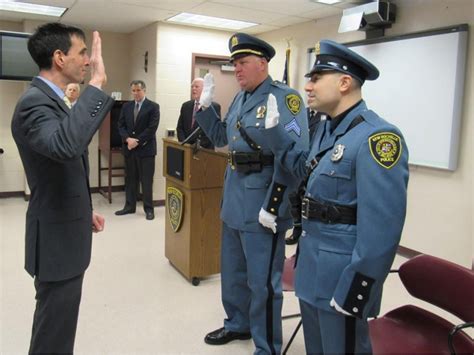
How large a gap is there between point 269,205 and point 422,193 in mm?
→ 2545

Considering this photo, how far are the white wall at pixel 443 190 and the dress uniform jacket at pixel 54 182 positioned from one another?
10.6ft

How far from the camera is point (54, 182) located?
1.45 meters

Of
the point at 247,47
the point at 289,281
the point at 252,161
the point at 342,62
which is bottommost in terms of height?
the point at 289,281

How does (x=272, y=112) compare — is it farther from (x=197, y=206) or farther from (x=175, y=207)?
(x=175, y=207)

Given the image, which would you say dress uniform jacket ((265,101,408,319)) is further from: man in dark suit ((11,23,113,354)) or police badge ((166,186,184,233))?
police badge ((166,186,184,233))

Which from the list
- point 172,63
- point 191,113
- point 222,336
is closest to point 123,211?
point 191,113

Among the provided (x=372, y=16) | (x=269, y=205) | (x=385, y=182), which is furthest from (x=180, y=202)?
(x=372, y=16)

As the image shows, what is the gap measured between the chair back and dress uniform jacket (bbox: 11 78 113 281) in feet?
A: 4.36

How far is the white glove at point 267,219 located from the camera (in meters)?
2.02

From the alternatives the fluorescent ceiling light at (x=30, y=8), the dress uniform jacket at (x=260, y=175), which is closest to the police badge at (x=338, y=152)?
the dress uniform jacket at (x=260, y=175)

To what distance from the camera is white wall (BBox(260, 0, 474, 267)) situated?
11.9 feet

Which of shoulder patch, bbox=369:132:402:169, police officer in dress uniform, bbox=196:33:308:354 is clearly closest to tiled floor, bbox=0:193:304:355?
police officer in dress uniform, bbox=196:33:308:354

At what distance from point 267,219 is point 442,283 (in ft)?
2.54

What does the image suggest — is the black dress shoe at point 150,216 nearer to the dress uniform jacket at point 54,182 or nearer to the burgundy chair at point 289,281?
the burgundy chair at point 289,281
